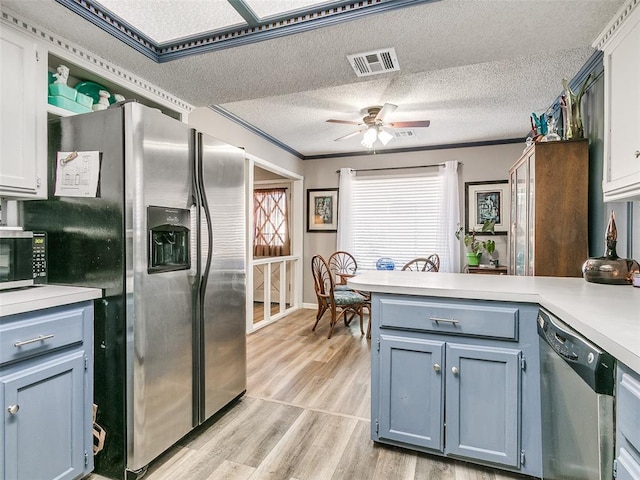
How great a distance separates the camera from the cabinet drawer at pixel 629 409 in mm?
783

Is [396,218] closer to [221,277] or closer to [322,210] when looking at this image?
[322,210]

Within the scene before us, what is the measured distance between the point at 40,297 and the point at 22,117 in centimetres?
89

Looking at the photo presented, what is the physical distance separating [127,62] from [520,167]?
305cm

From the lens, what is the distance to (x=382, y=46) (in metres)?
1.85

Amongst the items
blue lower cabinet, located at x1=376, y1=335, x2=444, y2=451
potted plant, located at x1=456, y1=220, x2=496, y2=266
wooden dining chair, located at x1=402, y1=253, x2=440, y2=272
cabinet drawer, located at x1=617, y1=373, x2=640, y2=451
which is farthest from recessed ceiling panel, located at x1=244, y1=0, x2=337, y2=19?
potted plant, located at x1=456, y1=220, x2=496, y2=266

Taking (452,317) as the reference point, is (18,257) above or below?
above

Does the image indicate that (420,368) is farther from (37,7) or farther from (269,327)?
(269,327)

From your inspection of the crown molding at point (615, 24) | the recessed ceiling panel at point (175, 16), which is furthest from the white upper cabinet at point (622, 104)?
the recessed ceiling panel at point (175, 16)

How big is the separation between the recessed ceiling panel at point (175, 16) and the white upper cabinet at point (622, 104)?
177 centimetres

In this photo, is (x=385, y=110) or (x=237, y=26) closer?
(x=237, y=26)

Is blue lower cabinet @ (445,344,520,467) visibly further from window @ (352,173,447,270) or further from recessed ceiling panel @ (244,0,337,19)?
window @ (352,173,447,270)

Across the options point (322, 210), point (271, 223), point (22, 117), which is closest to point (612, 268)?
point (22, 117)

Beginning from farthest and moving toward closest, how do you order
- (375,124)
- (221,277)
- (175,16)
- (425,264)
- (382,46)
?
(425,264) < (375,124) < (221,277) < (382,46) < (175,16)

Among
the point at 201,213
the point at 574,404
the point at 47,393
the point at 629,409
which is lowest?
the point at 47,393
